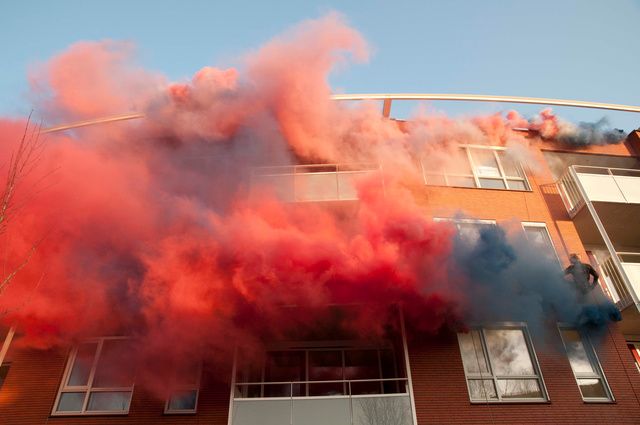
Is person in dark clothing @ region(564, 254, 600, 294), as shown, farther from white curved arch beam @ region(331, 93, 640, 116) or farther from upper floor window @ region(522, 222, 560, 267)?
white curved arch beam @ region(331, 93, 640, 116)

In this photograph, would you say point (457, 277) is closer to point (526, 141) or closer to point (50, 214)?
point (526, 141)

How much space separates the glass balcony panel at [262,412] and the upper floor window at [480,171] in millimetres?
7458

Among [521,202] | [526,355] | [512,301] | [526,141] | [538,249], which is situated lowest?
[526,355]

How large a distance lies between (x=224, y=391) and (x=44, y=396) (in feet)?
12.4

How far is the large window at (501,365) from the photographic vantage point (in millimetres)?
8742

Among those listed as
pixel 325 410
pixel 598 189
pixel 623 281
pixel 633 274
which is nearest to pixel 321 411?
pixel 325 410

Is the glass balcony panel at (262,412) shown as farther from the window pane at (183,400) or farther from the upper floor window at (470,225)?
the upper floor window at (470,225)

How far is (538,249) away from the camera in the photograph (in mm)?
10547

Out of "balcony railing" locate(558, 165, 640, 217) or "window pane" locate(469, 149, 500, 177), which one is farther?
"window pane" locate(469, 149, 500, 177)

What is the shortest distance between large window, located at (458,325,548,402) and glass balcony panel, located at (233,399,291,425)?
155 inches

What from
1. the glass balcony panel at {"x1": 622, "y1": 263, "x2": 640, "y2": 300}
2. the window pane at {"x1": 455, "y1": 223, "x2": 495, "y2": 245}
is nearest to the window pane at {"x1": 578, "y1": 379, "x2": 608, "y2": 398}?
the glass balcony panel at {"x1": 622, "y1": 263, "x2": 640, "y2": 300}

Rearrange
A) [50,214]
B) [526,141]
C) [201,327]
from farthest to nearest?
[526,141] < [50,214] < [201,327]

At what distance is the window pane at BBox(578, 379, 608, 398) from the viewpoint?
8953 mm

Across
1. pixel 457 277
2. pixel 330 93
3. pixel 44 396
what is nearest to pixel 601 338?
pixel 457 277
